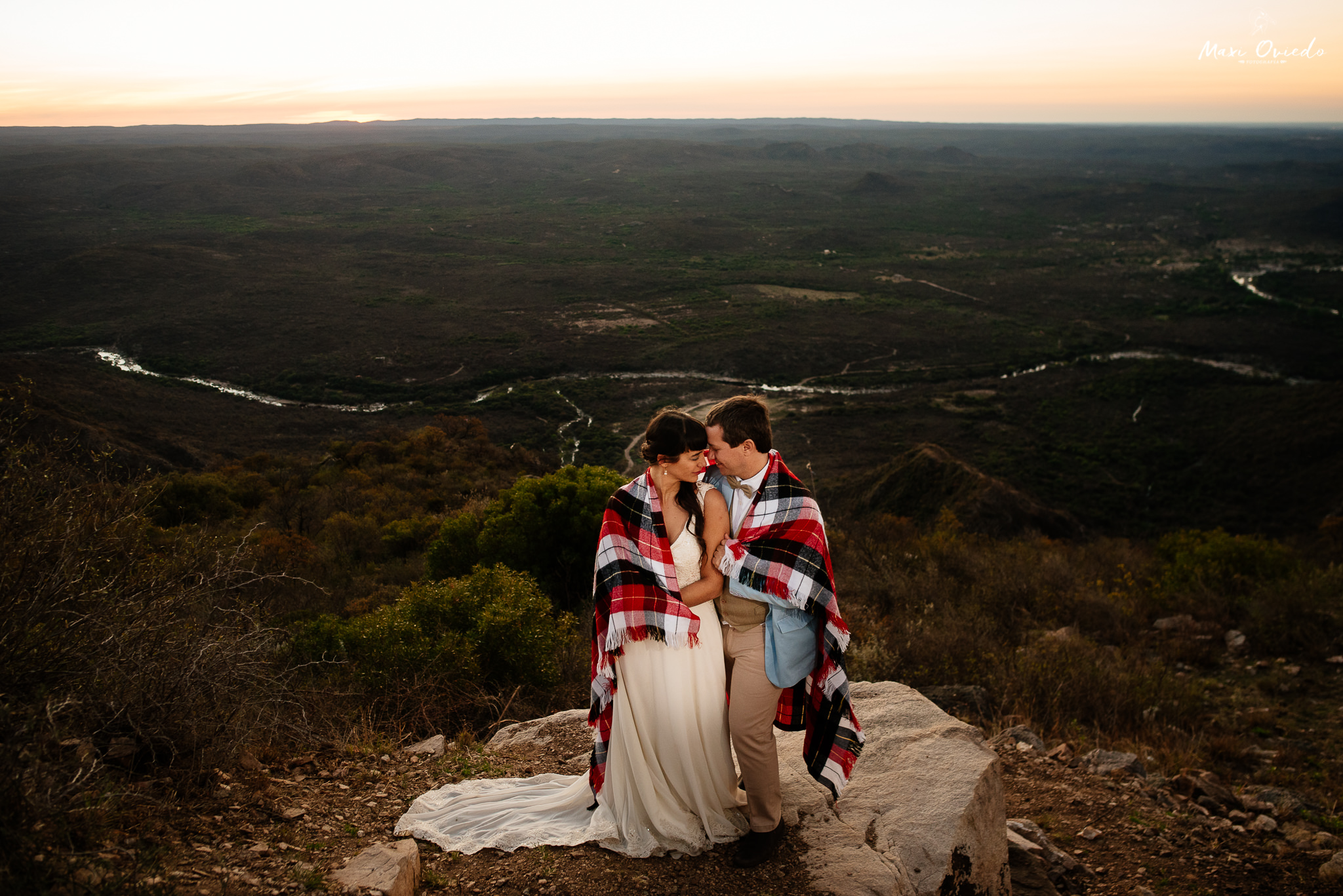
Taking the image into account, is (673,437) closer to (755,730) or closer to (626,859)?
(755,730)

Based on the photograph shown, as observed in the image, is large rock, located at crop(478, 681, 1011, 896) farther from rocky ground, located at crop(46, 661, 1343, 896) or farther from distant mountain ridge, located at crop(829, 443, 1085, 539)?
distant mountain ridge, located at crop(829, 443, 1085, 539)

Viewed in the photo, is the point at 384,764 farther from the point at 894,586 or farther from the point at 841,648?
the point at 894,586

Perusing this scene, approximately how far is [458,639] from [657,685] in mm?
2795

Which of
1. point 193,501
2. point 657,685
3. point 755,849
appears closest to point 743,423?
point 657,685

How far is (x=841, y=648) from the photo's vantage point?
3365mm

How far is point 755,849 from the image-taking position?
3.20m

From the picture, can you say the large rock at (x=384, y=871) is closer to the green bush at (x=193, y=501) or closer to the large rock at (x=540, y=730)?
the large rock at (x=540, y=730)

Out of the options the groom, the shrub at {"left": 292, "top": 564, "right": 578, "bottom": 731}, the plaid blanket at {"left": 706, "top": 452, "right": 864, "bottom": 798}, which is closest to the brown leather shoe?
the groom

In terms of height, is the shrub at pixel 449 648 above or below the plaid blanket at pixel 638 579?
below

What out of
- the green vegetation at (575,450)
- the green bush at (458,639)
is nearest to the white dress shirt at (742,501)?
the green vegetation at (575,450)

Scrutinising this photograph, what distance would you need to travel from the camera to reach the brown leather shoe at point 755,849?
3172 millimetres

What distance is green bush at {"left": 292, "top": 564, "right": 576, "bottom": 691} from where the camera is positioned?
5480 mm

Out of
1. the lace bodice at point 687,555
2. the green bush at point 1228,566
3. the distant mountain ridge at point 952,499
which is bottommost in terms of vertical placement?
the distant mountain ridge at point 952,499

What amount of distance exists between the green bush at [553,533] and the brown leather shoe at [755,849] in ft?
17.7
